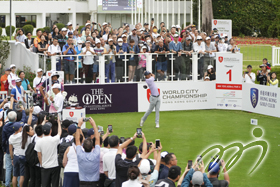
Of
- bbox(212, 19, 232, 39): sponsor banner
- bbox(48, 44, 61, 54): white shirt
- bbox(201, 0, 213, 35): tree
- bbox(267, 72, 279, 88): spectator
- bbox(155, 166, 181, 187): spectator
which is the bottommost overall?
bbox(155, 166, 181, 187): spectator

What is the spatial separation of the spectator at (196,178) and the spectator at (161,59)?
40.2 ft

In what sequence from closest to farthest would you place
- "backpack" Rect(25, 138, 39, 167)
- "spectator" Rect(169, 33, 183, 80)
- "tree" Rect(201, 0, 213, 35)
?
1. "backpack" Rect(25, 138, 39, 167)
2. "spectator" Rect(169, 33, 183, 80)
3. "tree" Rect(201, 0, 213, 35)

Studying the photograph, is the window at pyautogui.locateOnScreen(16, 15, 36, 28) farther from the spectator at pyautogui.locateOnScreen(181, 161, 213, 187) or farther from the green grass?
the spectator at pyautogui.locateOnScreen(181, 161, 213, 187)

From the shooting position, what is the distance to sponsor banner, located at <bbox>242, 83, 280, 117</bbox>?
17062 mm

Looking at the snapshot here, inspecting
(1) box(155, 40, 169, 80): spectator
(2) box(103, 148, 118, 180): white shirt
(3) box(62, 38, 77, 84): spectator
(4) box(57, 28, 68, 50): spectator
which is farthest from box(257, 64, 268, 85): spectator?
(2) box(103, 148, 118, 180): white shirt

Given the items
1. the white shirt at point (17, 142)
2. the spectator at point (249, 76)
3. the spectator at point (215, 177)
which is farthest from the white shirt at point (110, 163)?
the spectator at point (249, 76)

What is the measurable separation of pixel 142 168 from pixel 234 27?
4051 centimetres

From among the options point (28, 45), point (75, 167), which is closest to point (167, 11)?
point (28, 45)

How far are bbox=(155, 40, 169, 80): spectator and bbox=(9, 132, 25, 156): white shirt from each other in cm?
1016

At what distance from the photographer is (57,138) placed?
9172mm

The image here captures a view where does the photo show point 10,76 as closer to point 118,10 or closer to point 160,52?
point 160,52

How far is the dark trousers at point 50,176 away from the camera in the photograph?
30.4 feet

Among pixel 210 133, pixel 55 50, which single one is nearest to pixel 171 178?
pixel 210 133

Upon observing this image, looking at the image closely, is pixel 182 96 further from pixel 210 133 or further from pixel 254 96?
pixel 210 133
